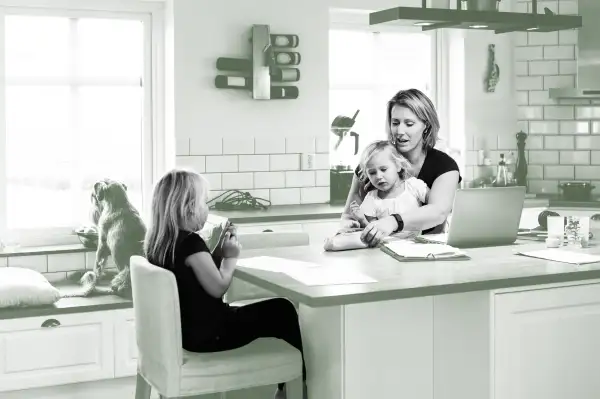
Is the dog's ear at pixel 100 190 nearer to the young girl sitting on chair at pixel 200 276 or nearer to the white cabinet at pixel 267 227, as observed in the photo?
the white cabinet at pixel 267 227

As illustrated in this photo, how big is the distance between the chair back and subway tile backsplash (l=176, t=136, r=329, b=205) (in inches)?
90.9

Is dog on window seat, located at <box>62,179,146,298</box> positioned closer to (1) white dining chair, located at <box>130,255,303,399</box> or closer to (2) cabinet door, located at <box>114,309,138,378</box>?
(2) cabinet door, located at <box>114,309,138,378</box>

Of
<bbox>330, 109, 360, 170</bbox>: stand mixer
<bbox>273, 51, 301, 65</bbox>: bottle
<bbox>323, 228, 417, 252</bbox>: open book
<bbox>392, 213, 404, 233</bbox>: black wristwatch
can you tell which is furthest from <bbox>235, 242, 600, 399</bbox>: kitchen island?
<bbox>330, 109, 360, 170</bbox>: stand mixer

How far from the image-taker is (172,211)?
318 cm

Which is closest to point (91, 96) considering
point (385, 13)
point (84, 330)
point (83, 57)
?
point (83, 57)

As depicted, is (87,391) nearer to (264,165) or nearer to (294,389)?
(294,389)

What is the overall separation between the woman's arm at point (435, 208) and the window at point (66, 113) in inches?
86.0

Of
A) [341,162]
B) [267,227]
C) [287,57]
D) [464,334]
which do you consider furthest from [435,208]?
[341,162]

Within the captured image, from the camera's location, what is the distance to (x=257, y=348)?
121 inches

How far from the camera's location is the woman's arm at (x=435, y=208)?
11.8 feet

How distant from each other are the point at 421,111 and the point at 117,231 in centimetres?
168

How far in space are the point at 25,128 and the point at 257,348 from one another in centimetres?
254

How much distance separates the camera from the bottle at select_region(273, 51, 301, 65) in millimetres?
5473

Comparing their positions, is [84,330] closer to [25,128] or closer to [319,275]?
[25,128]
